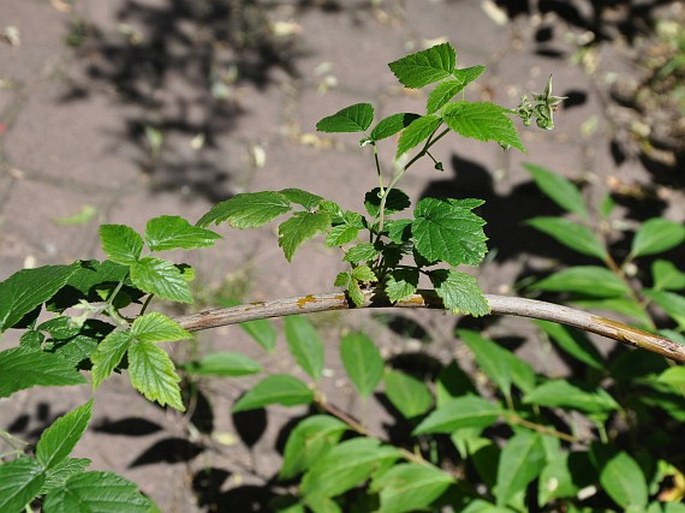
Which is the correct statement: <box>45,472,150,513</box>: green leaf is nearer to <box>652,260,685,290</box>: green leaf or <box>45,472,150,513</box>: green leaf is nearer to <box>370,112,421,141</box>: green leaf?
<box>370,112,421,141</box>: green leaf

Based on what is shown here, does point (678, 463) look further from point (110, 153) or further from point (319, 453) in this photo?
point (110, 153)

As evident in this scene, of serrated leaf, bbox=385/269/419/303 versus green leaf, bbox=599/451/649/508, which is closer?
serrated leaf, bbox=385/269/419/303

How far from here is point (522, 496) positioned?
223 centimetres

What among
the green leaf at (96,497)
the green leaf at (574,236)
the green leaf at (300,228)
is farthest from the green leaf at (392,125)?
the green leaf at (574,236)

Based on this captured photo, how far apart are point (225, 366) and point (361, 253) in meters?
1.11

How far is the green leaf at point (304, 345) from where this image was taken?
7.29 ft

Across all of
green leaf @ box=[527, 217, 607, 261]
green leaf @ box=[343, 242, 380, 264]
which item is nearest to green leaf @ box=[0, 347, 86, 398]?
green leaf @ box=[343, 242, 380, 264]

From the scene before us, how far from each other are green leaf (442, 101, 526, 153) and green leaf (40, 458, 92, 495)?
2.34 ft

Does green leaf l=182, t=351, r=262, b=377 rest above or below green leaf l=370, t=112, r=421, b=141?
below

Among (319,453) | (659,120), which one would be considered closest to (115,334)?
(319,453)

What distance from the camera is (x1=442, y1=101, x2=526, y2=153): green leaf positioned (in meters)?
1.07

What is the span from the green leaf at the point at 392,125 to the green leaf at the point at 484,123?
11 centimetres

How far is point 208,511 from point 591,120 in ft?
8.22

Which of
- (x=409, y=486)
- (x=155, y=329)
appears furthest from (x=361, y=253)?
(x=409, y=486)
